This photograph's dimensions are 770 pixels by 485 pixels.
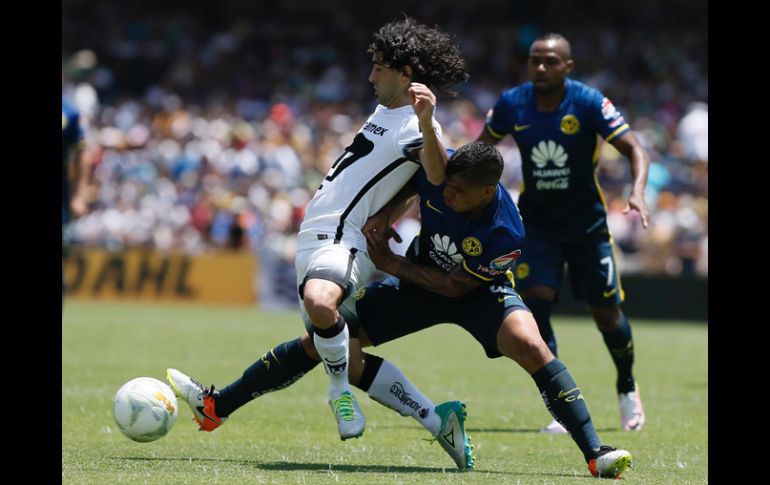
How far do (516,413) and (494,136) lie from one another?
7.08ft

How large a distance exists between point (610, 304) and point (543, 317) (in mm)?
570

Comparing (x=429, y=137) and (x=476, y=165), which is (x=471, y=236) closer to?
(x=476, y=165)

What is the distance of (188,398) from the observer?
283 inches

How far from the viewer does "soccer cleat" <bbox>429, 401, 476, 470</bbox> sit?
677 centimetres

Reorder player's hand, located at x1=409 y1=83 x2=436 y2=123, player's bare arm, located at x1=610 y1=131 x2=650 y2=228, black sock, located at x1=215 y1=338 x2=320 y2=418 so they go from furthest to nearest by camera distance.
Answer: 1. player's bare arm, located at x1=610 y1=131 x2=650 y2=228
2. black sock, located at x1=215 y1=338 x2=320 y2=418
3. player's hand, located at x1=409 y1=83 x2=436 y2=123

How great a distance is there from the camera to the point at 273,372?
7082 mm

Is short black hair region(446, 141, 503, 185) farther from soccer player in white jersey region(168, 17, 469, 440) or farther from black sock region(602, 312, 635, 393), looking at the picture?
black sock region(602, 312, 635, 393)

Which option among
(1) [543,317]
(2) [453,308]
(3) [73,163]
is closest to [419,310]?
(2) [453,308]

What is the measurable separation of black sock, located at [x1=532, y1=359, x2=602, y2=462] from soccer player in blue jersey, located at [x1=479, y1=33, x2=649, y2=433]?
7.04 ft

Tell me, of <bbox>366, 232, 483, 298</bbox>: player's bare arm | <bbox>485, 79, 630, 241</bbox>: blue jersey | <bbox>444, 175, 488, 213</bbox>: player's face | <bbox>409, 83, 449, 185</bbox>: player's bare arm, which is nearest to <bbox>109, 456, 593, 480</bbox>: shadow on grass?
<bbox>366, 232, 483, 298</bbox>: player's bare arm
